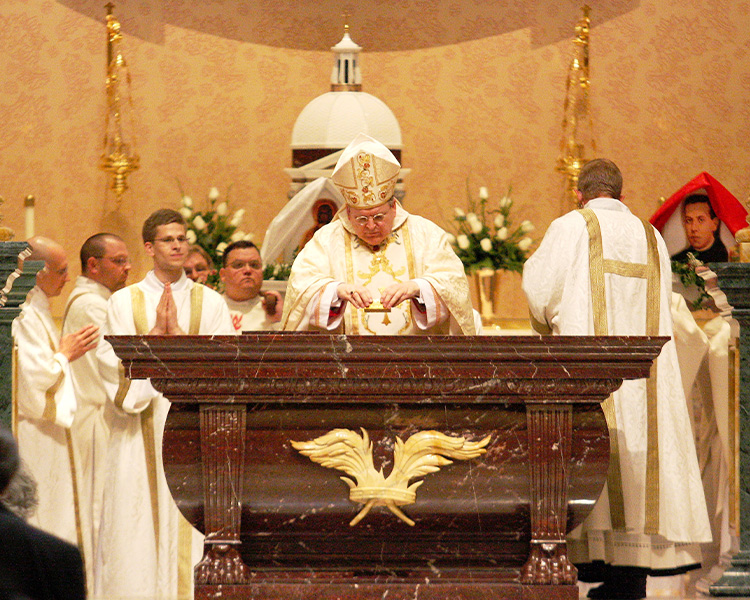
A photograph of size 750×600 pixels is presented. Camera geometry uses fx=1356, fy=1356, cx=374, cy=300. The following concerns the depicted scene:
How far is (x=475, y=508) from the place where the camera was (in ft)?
14.3

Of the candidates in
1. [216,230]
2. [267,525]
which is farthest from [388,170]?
[216,230]

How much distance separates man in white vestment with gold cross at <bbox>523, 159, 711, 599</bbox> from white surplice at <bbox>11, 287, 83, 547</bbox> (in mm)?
2076

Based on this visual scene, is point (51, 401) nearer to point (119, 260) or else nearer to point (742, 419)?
point (119, 260)

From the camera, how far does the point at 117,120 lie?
8422 mm

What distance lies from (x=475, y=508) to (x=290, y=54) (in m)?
5.13

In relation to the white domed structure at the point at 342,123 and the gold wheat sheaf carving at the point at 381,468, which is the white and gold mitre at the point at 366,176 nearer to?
the gold wheat sheaf carving at the point at 381,468

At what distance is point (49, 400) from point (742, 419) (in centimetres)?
289

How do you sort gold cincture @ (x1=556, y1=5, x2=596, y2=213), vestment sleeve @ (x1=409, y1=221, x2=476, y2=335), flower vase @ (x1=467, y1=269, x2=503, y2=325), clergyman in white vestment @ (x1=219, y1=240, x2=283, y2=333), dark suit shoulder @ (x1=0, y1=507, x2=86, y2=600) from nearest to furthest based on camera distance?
dark suit shoulder @ (x1=0, y1=507, x2=86, y2=600) → vestment sleeve @ (x1=409, y1=221, x2=476, y2=335) → clergyman in white vestment @ (x1=219, y1=240, x2=283, y2=333) → flower vase @ (x1=467, y1=269, x2=503, y2=325) → gold cincture @ (x1=556, y1=5, x2=596, y2=213)

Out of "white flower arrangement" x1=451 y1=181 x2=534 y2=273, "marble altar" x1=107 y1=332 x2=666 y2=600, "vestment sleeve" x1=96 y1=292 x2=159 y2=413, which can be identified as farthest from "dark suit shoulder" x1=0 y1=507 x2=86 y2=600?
"white flower arrangement" x1=451 y1=181 x2=534 y2=273

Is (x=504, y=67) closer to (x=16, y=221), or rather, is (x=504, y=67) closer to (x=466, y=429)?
(x=16, y=221)

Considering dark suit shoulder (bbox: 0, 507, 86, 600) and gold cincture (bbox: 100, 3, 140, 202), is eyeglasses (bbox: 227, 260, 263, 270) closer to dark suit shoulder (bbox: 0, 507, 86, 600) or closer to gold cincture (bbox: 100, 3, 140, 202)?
gold cincture (bbox: 100, 3, 140, 202)

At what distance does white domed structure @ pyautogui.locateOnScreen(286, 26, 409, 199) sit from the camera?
7848 millimetres

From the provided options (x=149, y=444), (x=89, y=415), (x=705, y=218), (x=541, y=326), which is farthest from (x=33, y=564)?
(x=705, y=218)

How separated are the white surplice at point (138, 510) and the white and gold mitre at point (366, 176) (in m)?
1.22
